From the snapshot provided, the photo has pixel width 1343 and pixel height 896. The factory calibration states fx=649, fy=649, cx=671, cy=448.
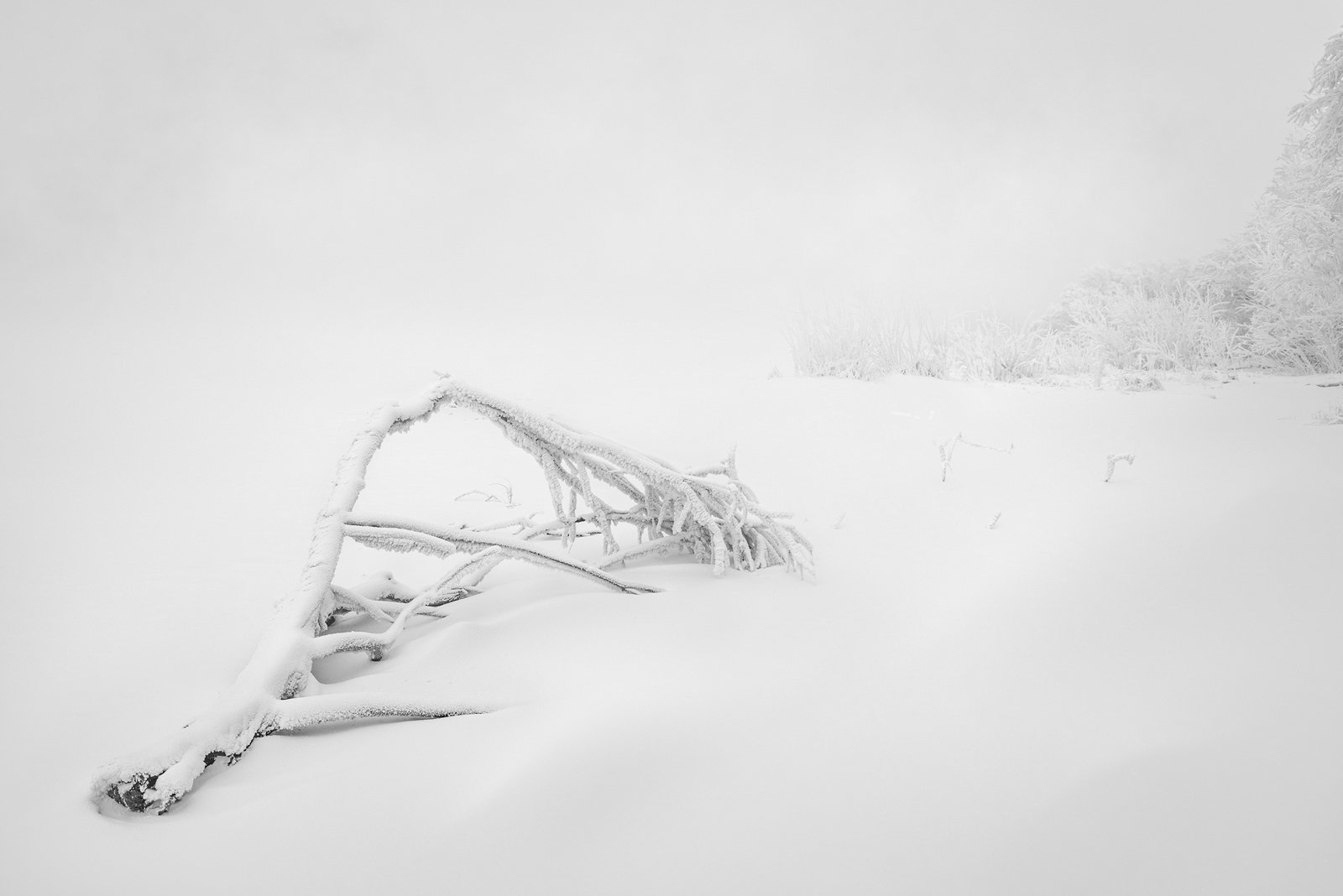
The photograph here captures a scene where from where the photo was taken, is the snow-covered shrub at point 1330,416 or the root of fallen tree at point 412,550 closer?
the root of fallen tree at point 412,550

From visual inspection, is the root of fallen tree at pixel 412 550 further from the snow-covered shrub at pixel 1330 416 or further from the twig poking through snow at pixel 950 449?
the snow-covered shrub at pixel 1330 416

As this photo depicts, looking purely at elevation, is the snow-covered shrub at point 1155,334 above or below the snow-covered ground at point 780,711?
above

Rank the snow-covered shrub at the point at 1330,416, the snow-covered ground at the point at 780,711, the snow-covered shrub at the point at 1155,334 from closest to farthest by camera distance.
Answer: the snow-covered ground at the point at 780,711, the snow-covered shrub at the point at 1330,416, the snow-covered shrub at the point at 1155,334

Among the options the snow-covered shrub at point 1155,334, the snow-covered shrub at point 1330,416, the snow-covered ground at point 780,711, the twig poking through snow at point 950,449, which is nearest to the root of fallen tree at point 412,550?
the snow-covered ground at point 780,711

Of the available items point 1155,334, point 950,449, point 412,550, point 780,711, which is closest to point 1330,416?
point 950,449

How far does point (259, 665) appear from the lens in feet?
3.87

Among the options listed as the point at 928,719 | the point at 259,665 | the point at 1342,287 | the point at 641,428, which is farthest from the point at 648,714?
the point at 1342,287

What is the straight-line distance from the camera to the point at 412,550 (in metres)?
1.69

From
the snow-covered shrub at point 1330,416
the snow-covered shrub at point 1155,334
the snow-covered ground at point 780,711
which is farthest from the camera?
the snow-covered shrub at point 1155,334

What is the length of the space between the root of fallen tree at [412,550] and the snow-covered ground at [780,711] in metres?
0.05

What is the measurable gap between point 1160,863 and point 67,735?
1.72 m

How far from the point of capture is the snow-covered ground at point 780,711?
90 cm

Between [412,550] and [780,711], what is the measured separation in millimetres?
1019

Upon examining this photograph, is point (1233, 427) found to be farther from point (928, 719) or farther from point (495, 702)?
point (495, 702)
